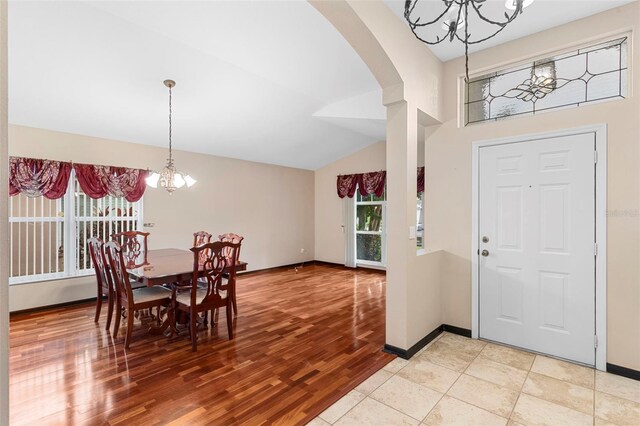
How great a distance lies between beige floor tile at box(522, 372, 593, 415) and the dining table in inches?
113

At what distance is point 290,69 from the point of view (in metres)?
3.68

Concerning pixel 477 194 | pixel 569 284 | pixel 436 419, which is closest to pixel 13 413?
pixel 436 419

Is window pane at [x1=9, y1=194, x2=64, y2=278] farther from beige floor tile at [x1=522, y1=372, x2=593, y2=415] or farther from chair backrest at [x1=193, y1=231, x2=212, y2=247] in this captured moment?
beige floor tile at [x1=522, y1=372, x2=593, y2=415]

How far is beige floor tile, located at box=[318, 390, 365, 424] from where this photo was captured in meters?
2.00

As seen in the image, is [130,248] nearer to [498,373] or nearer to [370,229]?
[498,373]

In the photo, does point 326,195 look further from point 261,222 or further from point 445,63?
point 445,63

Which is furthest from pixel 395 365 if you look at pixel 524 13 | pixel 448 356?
pixel 524 13

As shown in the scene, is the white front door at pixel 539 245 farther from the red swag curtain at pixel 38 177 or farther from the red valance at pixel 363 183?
the red swag curtain at pixel 38 177

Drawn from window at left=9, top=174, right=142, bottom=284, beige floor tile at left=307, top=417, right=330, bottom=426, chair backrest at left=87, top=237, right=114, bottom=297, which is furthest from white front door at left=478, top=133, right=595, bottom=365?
window at left=9, top=174, right=142, bottom=284

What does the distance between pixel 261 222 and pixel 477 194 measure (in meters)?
4.75

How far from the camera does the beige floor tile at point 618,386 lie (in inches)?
88.3

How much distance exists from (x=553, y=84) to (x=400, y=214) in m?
1.89

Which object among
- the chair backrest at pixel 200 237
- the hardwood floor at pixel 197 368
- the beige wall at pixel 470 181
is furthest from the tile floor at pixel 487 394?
the chair backrest at pixel 200 237

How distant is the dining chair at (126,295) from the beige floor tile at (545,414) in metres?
3.24
